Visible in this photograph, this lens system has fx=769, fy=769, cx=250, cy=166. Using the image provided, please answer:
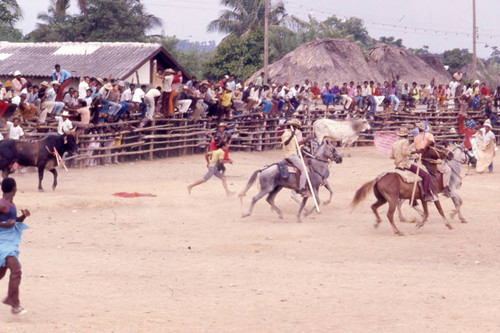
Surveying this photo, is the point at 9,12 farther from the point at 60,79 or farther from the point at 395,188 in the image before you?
the point at 395,188

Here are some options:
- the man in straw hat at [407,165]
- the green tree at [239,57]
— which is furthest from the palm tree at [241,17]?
the man in straw hat at [407,165]

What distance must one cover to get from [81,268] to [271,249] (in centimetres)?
312

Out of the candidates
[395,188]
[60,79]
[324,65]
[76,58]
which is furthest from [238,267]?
[324,65]

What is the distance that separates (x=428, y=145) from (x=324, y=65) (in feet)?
73.2

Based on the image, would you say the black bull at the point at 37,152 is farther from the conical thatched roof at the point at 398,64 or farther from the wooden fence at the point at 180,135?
the conical thatched roof at the point at 398,64

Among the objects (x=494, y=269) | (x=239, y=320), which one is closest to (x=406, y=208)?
(x=494, y=269)

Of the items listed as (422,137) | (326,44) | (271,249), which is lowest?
(271,249)

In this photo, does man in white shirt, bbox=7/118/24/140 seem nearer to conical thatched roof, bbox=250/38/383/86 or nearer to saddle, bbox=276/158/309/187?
saddle, bbox=276/158/309/187

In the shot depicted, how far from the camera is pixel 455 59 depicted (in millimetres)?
59312

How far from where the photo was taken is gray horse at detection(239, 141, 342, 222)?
14.4 metres

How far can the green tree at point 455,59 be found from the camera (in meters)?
59.1

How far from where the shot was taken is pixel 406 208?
16.6 meters

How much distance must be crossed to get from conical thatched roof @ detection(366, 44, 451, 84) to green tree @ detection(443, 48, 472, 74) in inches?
752

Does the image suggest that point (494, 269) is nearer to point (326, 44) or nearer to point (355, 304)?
point (355, 304)
